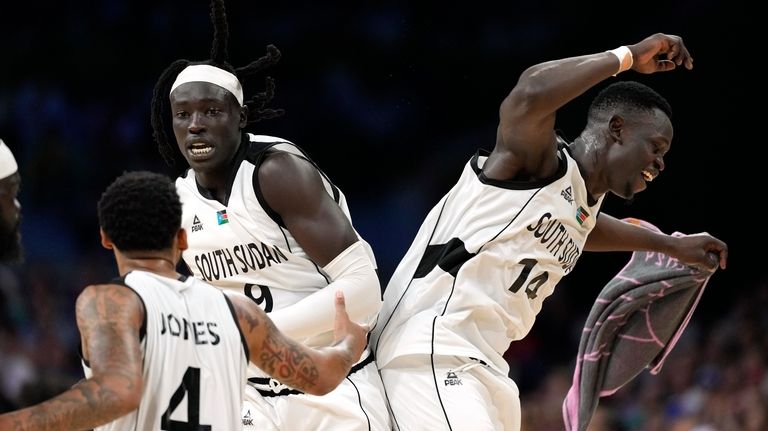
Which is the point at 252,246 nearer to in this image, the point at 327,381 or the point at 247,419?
the point at 247,419

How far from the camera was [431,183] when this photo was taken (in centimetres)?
1065

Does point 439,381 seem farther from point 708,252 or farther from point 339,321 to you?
point 708,252

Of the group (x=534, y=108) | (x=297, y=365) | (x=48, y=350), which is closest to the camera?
(x=297, y=365)

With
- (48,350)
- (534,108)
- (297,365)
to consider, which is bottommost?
(48,350)

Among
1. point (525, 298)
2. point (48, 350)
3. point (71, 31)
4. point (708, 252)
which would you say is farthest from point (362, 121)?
point (525, 298)

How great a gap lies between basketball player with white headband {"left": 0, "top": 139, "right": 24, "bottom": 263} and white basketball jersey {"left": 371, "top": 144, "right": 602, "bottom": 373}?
163 centimetres

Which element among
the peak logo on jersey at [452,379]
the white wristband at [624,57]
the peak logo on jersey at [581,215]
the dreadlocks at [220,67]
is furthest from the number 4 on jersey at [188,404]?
the white wristband at [624,57]

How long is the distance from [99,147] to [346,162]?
7.45 feet

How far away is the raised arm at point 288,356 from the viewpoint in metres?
3.66

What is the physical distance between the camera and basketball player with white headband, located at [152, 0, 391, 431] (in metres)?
4.66

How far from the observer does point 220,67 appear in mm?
5098

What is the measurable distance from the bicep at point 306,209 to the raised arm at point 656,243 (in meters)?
1.70

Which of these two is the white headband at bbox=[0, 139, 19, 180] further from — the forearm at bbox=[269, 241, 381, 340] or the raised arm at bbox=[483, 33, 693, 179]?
the raised arm at bbox=[483, 33, 693, 179]

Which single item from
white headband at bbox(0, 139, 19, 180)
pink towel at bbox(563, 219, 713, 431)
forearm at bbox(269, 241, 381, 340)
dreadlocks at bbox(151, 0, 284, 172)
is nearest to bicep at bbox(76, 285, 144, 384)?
white headband at bbox(0, 139, 19, 180)
